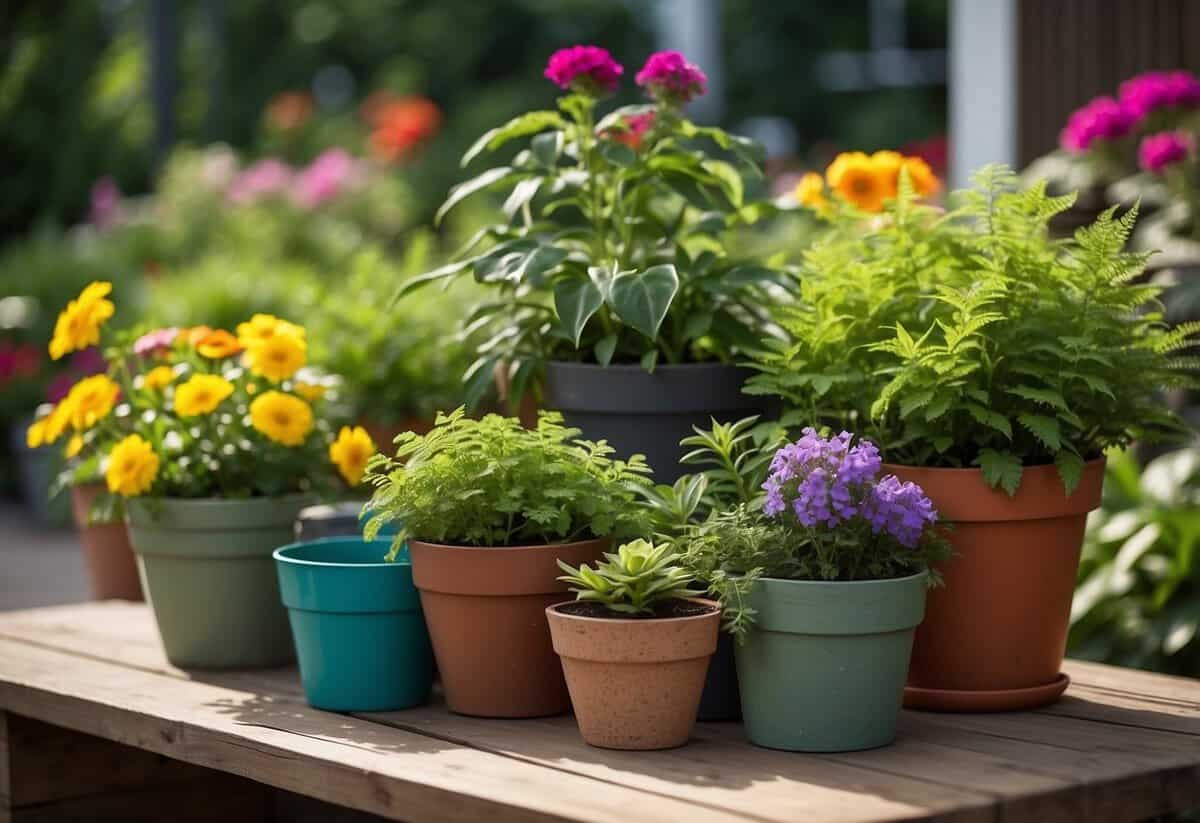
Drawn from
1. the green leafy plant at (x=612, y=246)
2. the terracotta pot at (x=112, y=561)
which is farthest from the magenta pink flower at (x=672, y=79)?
the terracotta pot at (x=112, y=561)

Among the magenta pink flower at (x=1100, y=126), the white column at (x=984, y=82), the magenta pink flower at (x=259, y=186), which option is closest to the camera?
the magenta pink flower at (x=1100, y=126)

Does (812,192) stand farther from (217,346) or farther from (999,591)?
(217,346)

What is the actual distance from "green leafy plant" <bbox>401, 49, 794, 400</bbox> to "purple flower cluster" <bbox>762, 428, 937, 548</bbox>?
0.44 meters

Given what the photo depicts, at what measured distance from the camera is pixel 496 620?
2275mm

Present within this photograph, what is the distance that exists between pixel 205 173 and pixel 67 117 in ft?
6.41

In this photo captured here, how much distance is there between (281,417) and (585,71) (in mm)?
737

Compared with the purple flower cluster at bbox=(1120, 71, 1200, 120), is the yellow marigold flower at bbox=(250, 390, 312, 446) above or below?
below

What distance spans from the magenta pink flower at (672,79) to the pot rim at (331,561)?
2.70 feet

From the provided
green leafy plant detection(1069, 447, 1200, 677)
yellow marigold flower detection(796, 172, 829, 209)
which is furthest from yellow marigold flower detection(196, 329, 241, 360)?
green leafy plant detection(1069, 447, 1200, 677)

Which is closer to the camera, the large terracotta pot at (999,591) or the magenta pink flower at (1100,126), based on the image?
the large terracotta pot at (999,591)

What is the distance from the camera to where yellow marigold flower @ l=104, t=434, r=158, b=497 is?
8.66ft

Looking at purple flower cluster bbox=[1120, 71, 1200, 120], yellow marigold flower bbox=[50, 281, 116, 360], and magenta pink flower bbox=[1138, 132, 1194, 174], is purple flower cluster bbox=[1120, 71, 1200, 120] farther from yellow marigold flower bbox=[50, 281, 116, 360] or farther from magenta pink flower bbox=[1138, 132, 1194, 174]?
yellow marigold flower bbox=[50, 281, 116, 360]

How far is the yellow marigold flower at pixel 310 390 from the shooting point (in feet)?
9.25

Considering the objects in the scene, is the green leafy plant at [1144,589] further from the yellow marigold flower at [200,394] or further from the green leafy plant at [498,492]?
the yellow marigold flower at [200,394]
